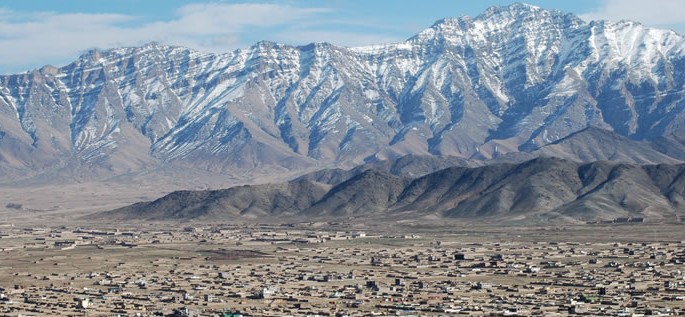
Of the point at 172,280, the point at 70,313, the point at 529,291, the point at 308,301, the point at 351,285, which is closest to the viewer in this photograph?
the point at 70,313

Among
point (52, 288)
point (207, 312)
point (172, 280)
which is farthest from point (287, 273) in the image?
point (207, 312)

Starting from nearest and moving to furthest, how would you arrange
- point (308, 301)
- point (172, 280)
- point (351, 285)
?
point (308, 301) → point (351, 285) → point (172, 280)

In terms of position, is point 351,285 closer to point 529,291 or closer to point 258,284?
point 258,284

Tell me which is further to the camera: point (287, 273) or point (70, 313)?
point (287, 273)

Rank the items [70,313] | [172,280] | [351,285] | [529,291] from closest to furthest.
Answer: [70,313] → [529,291] → [351,285] → [172,280]

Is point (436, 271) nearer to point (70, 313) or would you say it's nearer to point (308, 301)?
point (308, 301)

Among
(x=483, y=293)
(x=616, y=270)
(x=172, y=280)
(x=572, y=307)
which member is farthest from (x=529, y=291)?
(x=172, y=280)

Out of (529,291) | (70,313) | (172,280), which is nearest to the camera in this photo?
(70,313)

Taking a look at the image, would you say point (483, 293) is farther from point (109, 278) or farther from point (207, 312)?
point (109, 278)

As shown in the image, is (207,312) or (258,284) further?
(258,284)
